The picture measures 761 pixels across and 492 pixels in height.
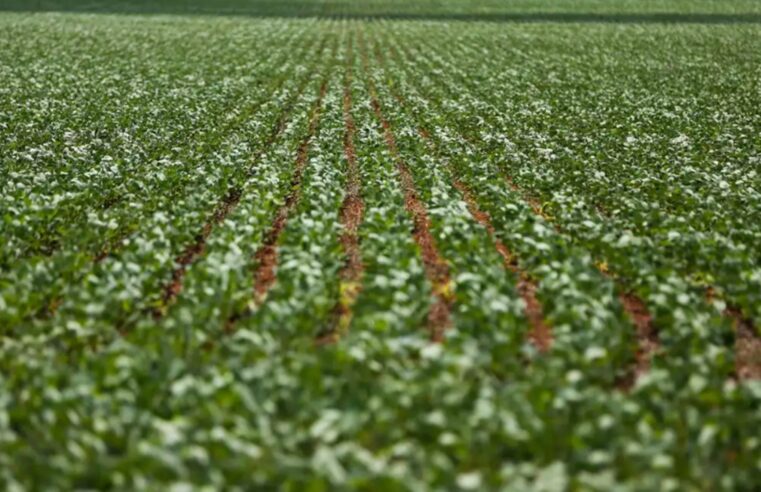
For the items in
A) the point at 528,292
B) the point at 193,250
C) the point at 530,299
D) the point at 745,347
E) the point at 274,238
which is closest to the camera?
the point at 745,347

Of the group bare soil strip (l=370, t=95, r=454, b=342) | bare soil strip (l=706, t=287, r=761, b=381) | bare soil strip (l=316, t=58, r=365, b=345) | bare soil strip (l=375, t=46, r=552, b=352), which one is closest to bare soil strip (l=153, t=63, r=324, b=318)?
bare soil strip (l=316, t=58, r=365, b=345)

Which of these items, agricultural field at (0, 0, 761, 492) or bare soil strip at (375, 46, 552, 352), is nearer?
agricultural field at (0, 0, 761, 492)

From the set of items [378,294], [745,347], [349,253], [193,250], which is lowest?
[745,347]

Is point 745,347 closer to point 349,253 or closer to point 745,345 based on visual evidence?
point 745,345

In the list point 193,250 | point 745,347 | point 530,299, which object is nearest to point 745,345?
point 745,347

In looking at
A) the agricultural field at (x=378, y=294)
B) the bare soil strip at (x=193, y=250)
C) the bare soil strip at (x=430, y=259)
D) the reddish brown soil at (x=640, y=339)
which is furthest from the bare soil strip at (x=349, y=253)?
the reddish brown soil at (x=640, y=339)

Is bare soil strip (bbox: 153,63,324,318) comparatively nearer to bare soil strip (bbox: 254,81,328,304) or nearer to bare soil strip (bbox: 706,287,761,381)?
bare soil strip (bbox: 254,81,328,304)

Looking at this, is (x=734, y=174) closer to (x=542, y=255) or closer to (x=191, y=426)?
(x=542, y=255)
